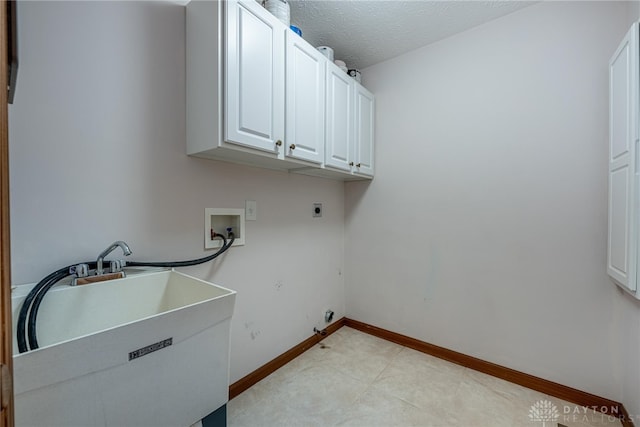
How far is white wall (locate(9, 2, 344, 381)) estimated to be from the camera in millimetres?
919

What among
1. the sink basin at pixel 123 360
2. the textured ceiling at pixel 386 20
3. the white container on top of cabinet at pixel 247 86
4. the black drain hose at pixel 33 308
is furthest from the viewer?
the textured ceiling at pixel 386 20

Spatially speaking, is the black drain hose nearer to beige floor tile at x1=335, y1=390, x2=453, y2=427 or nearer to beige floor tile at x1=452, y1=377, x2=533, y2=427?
beige floor tile at x1=335, y1=390, x2=453, y2=427

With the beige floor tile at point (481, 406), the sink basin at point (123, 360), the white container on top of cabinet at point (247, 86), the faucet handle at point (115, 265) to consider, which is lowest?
the beige floor tile at point (481, 406)

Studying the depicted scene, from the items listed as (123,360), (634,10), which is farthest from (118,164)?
(634,10)

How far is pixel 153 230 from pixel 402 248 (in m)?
1.73

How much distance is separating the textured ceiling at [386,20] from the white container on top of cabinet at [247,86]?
1.10 ft

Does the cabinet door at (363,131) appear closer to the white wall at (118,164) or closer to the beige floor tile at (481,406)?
the white wall at (118,164)

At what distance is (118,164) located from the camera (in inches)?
44.0

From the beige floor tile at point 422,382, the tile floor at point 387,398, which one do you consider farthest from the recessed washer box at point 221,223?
the beige floor tile at point 422,382

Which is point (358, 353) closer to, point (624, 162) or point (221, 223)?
point (221, 223)

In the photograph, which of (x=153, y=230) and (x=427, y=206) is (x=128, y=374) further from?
(x=427, y=206)

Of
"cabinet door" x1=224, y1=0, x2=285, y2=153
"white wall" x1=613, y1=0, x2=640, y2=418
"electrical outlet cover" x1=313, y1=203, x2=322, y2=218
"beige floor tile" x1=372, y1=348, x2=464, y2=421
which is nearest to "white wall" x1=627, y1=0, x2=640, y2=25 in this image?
"white wall" x1=613, y1=0, x2=640, y2=418

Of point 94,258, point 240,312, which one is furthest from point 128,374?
point 240,312

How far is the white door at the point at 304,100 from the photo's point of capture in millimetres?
1451
